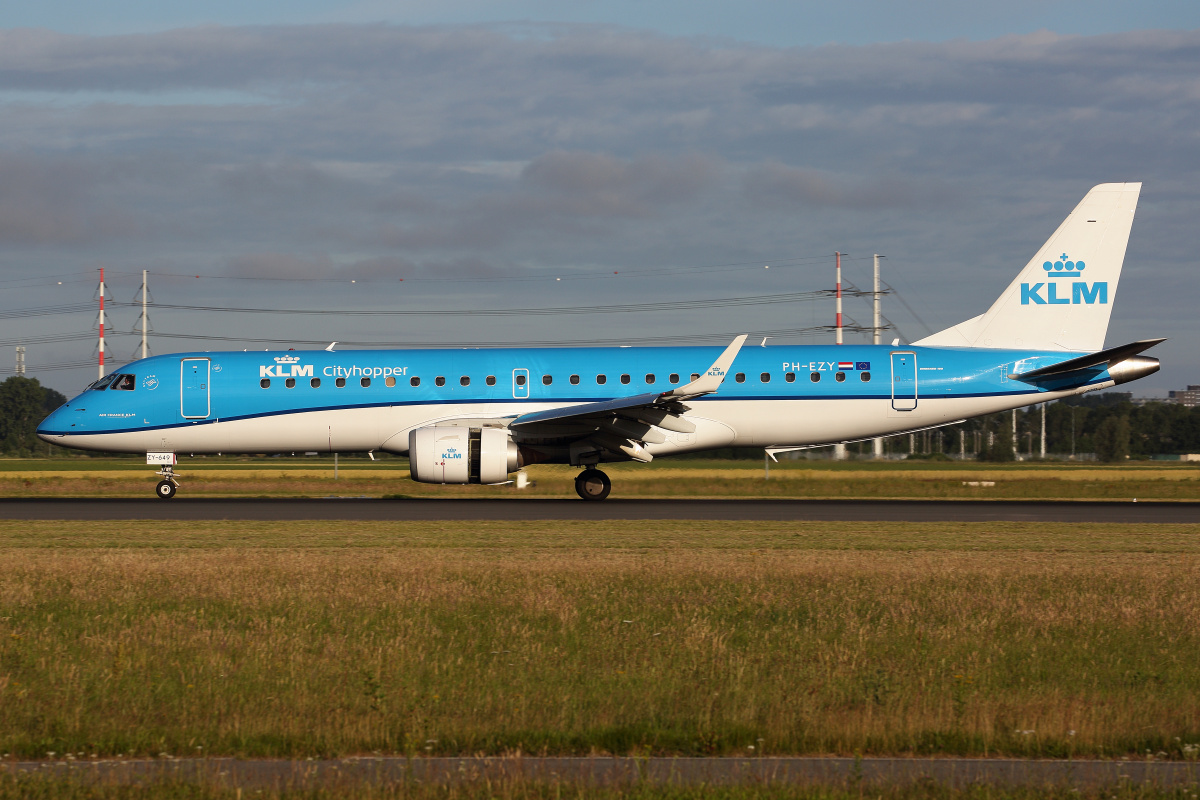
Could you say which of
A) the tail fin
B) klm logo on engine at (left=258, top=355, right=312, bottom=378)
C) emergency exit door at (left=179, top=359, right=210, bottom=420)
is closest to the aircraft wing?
klm logo on engine at (left=258, top=355, right=312, bottom=378)

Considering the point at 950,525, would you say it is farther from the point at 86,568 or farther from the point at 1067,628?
the point at 86,568

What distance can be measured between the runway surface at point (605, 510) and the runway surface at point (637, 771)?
15148 millimetres

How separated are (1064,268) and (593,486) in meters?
13.6

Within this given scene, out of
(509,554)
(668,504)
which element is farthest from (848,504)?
(509,554)

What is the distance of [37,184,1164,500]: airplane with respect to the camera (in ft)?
87.3

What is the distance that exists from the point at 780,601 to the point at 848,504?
15771 millimetres

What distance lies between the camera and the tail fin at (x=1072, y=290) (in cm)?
2823

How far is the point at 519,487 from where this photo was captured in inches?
1213

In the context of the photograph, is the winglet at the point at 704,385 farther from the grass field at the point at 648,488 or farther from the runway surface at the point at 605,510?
the grass field at the point at 648,488

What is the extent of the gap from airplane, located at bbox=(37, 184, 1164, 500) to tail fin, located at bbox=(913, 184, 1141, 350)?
6cm

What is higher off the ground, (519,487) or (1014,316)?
(1014,316)

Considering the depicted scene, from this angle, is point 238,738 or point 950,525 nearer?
point 238,738

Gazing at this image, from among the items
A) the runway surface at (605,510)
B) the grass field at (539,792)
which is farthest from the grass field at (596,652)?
the runway surface at (605,510)

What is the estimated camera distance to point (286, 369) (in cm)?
2756
